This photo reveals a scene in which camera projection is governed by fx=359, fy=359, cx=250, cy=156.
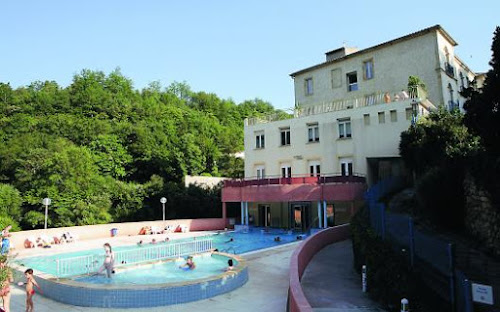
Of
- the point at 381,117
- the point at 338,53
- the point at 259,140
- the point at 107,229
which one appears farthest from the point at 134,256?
the point at 338,53

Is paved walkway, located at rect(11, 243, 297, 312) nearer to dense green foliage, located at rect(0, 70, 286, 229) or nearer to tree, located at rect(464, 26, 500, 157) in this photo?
tree, located at rect(464, 26, 500, 157)

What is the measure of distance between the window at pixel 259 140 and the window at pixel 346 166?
7565 millimetres

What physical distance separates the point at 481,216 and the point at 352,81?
897 inches

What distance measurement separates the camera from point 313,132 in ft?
96.9

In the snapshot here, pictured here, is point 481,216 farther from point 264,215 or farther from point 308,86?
point 308,86

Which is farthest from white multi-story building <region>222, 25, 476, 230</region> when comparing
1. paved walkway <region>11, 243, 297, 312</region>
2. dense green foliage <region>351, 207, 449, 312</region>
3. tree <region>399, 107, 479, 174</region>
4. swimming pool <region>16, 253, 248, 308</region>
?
swimming pool <region>16, 253, 248, 308</region>

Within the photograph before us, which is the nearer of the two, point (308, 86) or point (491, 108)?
point (491, 108)

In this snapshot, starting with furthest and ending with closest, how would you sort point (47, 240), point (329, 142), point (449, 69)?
point (449, 69)
point (329, 142)
point (47, 240)

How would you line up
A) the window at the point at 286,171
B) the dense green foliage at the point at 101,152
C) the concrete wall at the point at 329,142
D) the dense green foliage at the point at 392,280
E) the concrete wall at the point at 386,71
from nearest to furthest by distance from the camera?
the dense green foliage at the point at 392,280 < the concrete wall at the point at 329,142 < the concrete wall at the point at 386,71 < the dense green foliage at the point at 101,152 < the window at the point at 286,171

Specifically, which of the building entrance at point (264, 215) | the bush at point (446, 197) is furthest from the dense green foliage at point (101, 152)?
the bush at point (446, 197)

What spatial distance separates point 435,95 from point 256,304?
2384cm

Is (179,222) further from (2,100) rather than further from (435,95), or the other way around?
(2,100)

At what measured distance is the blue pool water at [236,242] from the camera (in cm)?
1854

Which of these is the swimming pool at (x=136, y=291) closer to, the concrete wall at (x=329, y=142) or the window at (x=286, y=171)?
the concrete wall at (x=329, y=142)
